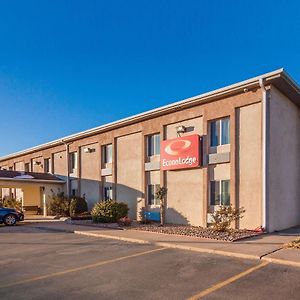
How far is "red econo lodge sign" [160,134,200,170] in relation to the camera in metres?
17.5

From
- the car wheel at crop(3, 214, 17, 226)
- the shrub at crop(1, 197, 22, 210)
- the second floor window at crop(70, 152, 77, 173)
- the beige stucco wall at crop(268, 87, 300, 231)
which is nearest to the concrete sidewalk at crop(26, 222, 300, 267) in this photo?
the beige stucco wall at crop(268, 87, 300, 231)

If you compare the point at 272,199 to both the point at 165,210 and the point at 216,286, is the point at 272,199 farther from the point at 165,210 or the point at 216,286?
the point at 216,286

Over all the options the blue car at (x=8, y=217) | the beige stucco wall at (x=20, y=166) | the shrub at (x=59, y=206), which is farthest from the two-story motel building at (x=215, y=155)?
the beige stucco wall at (x=20, y=166)

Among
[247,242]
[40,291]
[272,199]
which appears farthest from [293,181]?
[40,291]

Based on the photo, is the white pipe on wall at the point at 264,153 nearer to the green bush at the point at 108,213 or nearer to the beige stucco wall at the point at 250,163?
the beige stucco wall at the point at 250,163

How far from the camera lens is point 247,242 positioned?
11805 mm

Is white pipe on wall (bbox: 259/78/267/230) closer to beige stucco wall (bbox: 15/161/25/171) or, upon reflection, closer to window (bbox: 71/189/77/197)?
window (bbox: 71/189/77/197)

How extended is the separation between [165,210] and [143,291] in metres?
12.9

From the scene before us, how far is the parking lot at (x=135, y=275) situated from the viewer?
6293mm

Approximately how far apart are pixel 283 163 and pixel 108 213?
990 cm

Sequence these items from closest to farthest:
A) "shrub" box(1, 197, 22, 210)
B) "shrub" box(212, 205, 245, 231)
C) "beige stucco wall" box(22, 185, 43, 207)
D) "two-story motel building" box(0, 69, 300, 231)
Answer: "shrub" box(212, 205, 245, 231), "two-story motel building" box(0, 69, 300, 231), "shrub" box(1, 197, 22, 210), "beige stucco wall" box(22, 185, 43, 207)

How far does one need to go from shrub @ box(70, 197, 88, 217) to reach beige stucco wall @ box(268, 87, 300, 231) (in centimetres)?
1406

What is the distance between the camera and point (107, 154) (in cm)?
2447

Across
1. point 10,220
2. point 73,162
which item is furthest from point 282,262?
point 73,162
